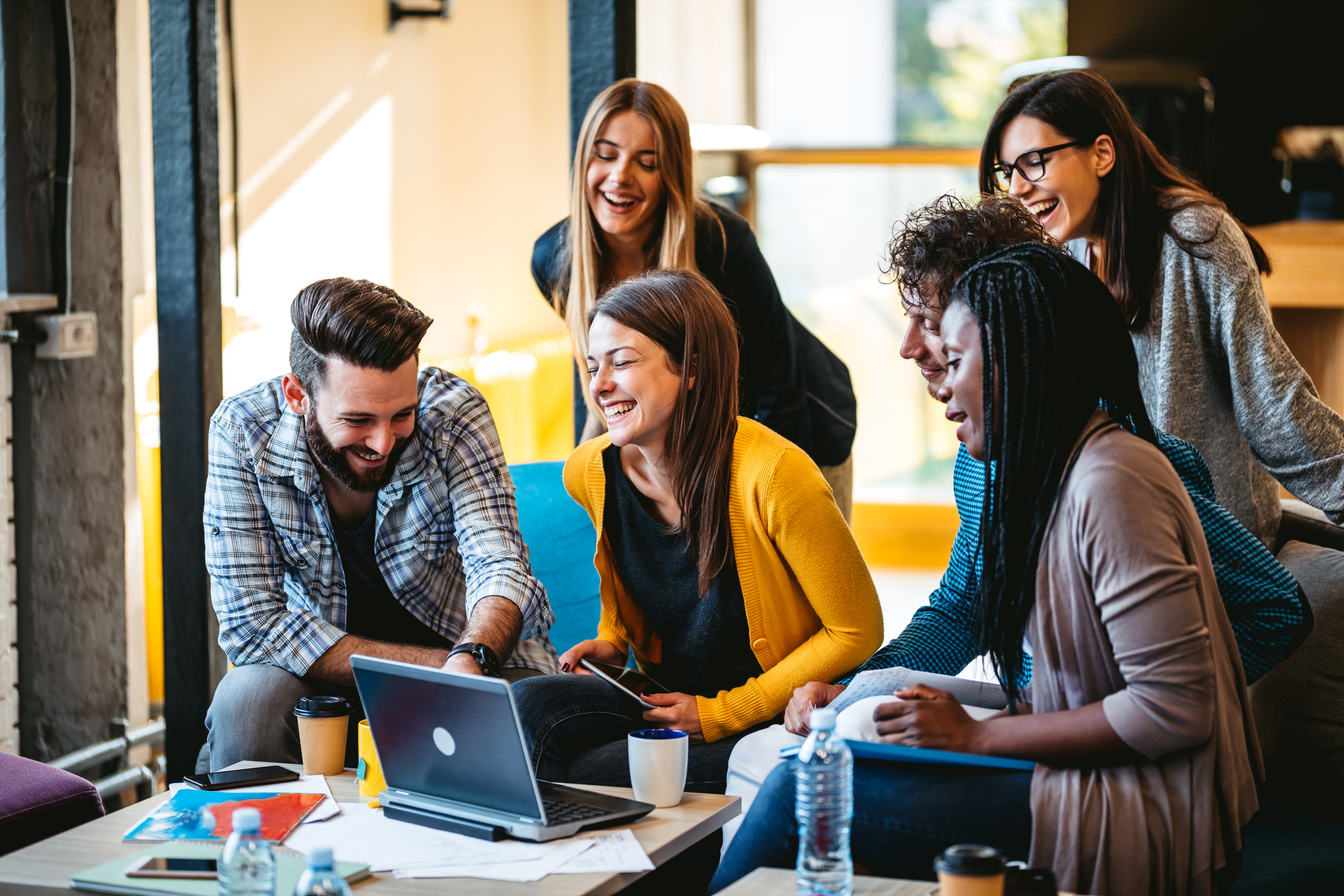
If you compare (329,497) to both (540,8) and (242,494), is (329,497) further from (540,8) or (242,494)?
(540,8)

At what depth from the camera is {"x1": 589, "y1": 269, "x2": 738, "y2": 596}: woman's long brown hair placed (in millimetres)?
2152

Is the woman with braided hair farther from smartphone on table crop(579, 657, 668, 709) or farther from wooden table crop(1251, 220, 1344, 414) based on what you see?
wooden table crop(1251, 220, 1344, 414)

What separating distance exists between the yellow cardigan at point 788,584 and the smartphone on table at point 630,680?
0.09 m

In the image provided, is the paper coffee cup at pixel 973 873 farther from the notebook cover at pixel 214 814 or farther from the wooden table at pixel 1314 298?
the wooden table at pixel 1314 298

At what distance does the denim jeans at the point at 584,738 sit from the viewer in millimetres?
2066

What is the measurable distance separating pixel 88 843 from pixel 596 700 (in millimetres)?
765

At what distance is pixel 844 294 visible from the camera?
20.0ft

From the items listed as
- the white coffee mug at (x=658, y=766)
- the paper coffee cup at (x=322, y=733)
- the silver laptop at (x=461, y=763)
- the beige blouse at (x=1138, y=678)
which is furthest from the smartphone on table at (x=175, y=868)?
the beige blouse at (x=1138, y=678)

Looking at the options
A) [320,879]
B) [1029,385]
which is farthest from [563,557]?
[320,879]

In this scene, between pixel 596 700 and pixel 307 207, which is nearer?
pixel 596 700

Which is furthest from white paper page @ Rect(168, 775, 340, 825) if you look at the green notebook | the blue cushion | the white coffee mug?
the blue cushion

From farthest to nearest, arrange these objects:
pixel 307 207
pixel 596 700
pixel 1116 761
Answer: pixel 307 207
pixel 596 700
pixel 1116 761

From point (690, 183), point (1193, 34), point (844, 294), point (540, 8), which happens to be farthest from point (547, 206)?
point (690, 183)

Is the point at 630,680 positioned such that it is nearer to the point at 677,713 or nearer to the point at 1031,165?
the point at 677,713
